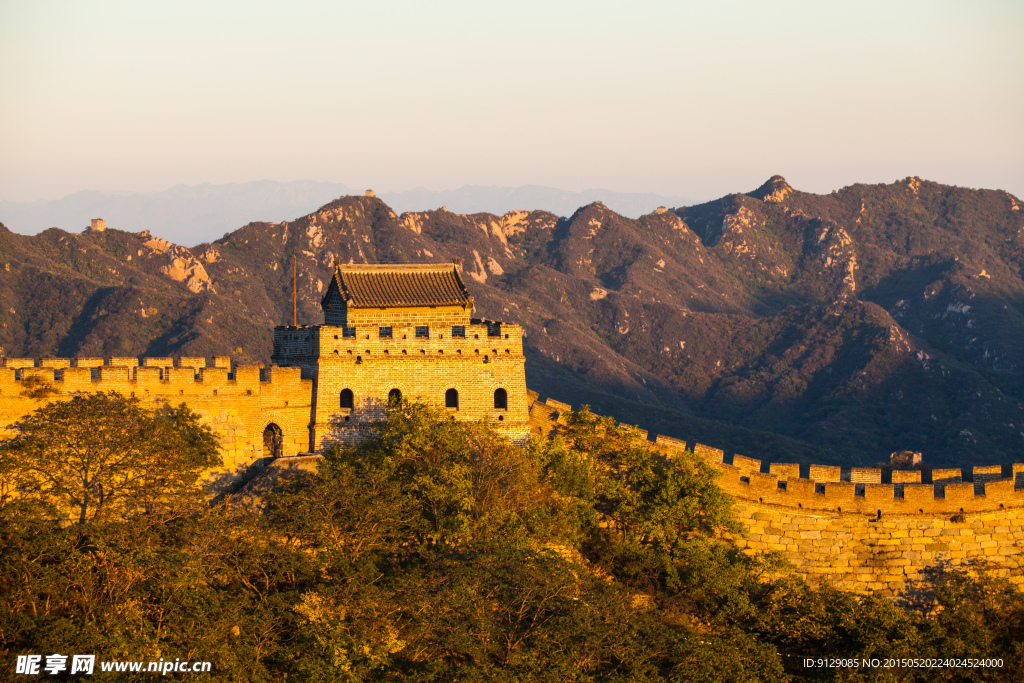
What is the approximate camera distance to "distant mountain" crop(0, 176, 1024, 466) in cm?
7325

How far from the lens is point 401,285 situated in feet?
113

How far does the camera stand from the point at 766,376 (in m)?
98.2

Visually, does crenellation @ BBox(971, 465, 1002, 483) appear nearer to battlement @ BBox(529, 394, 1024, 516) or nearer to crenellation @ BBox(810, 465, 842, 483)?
battlement @ BBox(529, 394, 1024, 516)

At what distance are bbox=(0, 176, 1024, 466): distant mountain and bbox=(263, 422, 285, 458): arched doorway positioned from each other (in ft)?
50.7

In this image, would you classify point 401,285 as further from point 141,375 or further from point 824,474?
point 824,474

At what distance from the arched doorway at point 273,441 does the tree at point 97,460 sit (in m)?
2.52

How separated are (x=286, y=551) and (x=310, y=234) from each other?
79449mm

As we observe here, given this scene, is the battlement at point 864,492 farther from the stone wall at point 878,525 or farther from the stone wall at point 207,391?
the stone wall at point 207,391

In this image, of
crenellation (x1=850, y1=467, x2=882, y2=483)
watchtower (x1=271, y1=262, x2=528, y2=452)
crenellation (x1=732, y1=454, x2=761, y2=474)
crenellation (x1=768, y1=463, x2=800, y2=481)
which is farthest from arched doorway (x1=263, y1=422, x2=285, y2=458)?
crenellation (x1=850, y1=467, x2=882, y2=483)

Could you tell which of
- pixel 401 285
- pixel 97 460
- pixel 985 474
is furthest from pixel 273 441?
pixel 985 474

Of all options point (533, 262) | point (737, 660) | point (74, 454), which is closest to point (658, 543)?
point (737, 660)

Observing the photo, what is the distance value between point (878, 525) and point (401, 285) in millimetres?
15706

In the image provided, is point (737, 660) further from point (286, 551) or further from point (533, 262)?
point (533, 262)

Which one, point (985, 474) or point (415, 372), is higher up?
point (415, 372)
